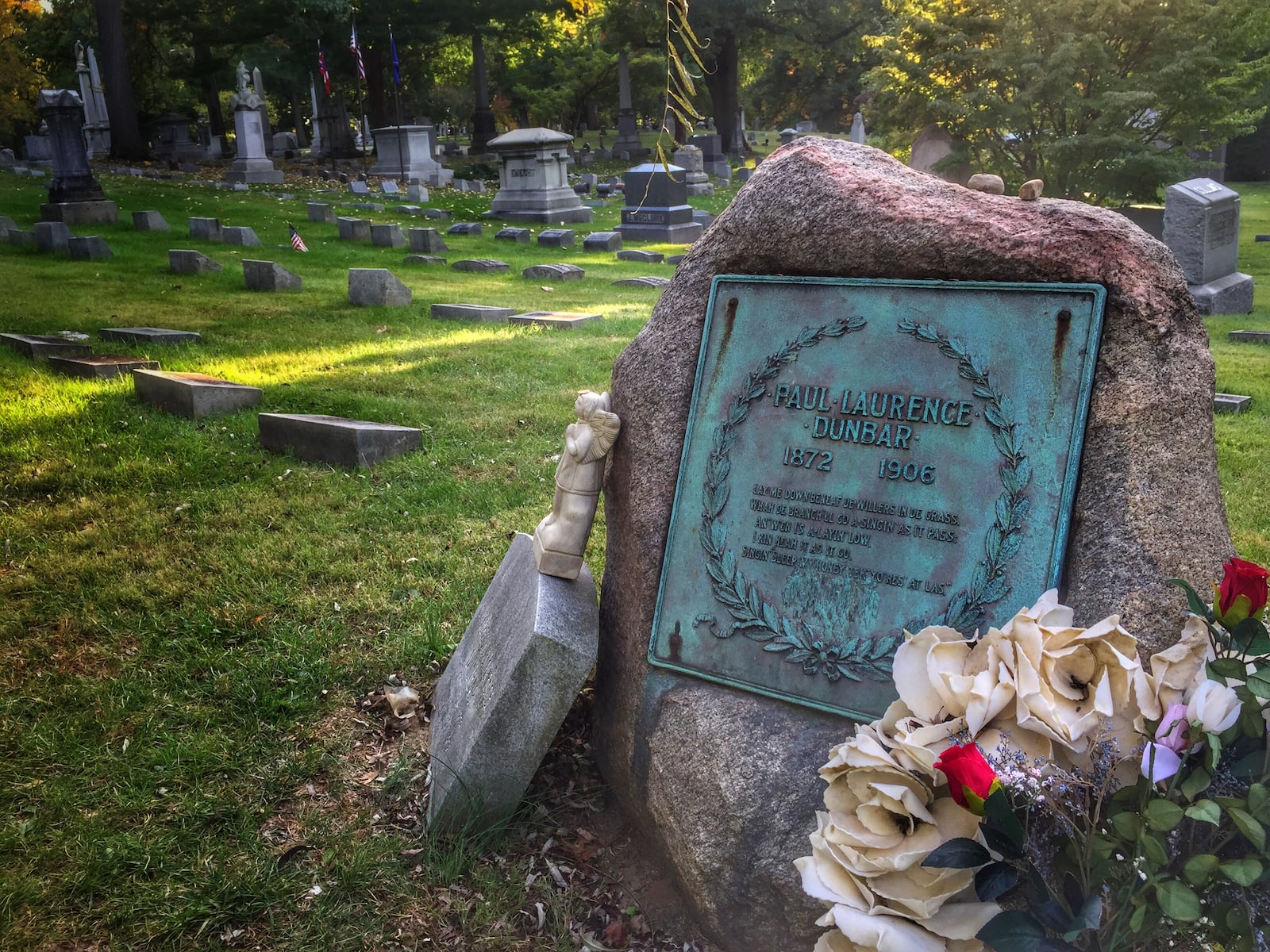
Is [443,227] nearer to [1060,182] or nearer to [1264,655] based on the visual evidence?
[1060,182]

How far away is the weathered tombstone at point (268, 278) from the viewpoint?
11.3 meters

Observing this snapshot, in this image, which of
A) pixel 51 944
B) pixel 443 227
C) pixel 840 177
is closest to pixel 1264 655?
pixel 840 177

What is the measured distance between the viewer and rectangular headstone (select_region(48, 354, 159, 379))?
23.4 ft

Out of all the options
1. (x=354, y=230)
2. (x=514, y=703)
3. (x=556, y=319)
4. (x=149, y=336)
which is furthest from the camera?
(x=354, y=230)

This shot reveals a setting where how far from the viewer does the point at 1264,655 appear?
1.77 metres

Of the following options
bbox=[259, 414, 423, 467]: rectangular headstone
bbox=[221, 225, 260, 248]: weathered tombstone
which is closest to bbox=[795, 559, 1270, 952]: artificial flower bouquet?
bbox=[259, 414, 423, 467]: rectangular headstone

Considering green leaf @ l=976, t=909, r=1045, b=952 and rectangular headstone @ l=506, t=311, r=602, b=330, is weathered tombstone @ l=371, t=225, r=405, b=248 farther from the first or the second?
green leaf @ l=976, t=909, r=1045, b=952

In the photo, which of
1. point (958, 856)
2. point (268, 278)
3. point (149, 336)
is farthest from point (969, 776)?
point (268, 278)

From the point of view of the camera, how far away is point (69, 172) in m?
16.5

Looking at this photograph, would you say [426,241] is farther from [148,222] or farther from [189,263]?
[148,222]

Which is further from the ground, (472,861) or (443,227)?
(443,227)

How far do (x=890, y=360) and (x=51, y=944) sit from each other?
106 inches

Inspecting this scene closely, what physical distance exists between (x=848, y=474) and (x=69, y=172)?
18.1 m

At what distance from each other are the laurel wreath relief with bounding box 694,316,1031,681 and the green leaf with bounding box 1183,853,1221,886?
0.81m
